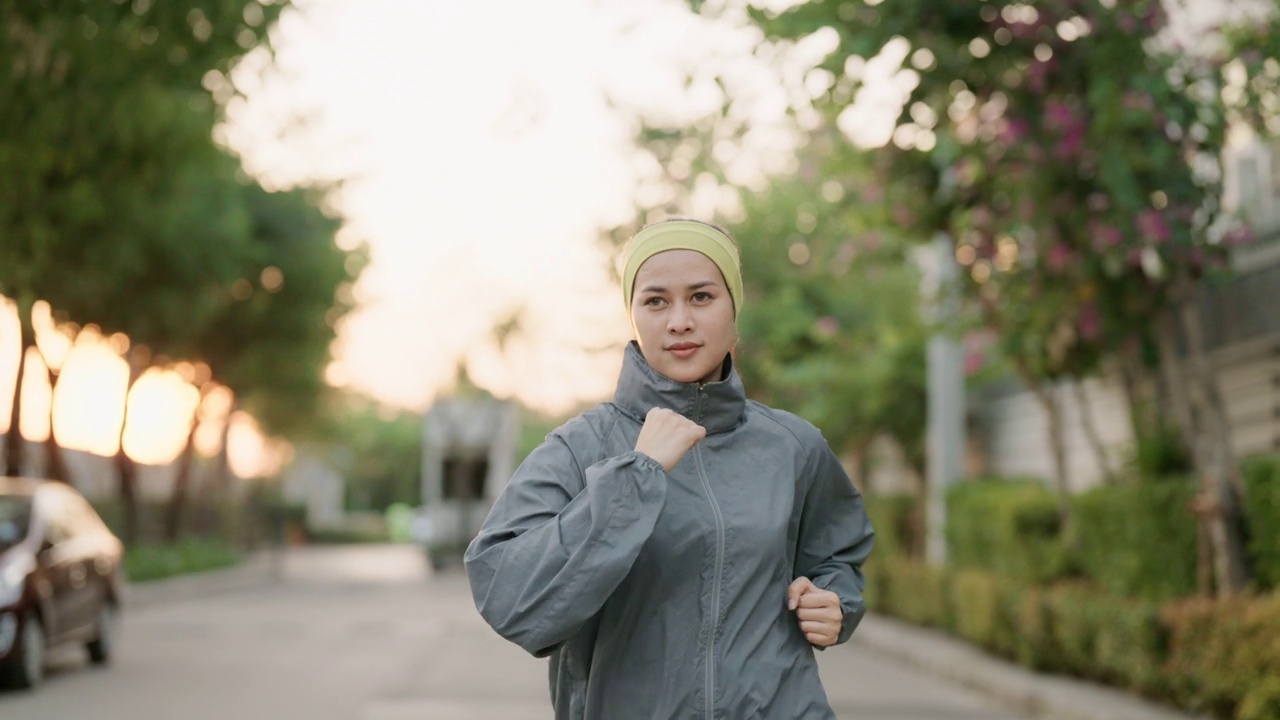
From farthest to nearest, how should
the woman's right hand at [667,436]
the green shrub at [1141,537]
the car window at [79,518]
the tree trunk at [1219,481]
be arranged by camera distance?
the car window at [79,518], the green shrub at [1141,537], the tree trunk at [1219,481], the woman's right hand at [667,436]

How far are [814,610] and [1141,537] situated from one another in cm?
965

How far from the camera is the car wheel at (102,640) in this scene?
14.4 metres

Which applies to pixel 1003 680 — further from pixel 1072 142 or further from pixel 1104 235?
pixel 1072 142

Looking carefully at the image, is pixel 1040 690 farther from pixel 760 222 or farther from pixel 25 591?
pixel 760 222

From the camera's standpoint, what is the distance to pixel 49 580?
12.9 metres

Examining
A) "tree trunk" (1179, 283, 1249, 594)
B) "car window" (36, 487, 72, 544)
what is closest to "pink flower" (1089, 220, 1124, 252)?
"tree trunk" (1179, 283, 1249, 594)

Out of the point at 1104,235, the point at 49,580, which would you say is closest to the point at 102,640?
the point at 49,580

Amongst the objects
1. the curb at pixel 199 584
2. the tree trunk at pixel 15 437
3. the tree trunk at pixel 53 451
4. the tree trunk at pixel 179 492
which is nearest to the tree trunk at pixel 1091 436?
the tree trunk at pixel 15 437

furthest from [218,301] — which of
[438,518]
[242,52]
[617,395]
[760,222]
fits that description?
[617,395]

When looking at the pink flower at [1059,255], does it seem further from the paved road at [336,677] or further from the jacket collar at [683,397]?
the jacket collar at [683,397]

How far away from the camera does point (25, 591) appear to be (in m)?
A: 12.3

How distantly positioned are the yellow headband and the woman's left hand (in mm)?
502

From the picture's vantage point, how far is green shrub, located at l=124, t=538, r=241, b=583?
2872 cm

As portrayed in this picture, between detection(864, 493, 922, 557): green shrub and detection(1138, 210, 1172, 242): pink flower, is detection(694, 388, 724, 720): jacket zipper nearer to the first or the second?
detection(1138, 210, 1172, 242): pink flower
